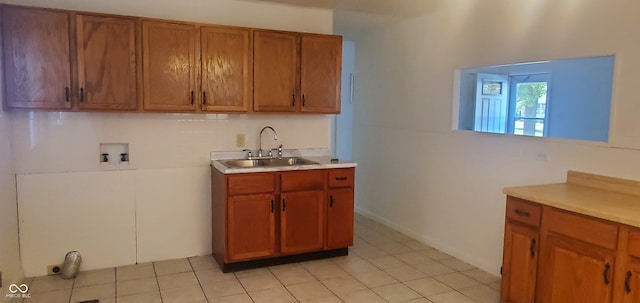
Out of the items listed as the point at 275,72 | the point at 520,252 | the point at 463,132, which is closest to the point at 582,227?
the point at 520,252

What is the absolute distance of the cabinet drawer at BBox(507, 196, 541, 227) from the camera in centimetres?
267

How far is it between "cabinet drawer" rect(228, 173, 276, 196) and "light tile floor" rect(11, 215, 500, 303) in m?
0.71

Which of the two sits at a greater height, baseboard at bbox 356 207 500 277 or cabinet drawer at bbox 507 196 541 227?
cabinet drawer at bbox 507 196 541 227

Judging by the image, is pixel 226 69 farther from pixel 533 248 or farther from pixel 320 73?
pixel 533 248

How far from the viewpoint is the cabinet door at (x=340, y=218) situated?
157 inches

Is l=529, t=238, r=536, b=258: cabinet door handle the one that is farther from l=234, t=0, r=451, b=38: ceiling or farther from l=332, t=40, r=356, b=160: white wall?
l=332, t=40, r=356, b=160: white wall

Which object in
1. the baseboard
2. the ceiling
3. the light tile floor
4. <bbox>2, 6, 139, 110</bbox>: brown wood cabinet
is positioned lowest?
the light tile floor

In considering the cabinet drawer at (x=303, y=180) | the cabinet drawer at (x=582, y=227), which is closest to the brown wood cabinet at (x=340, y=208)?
the cabinet drawer at (x=303, y=180)

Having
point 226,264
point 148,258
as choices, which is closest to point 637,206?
point 226,264

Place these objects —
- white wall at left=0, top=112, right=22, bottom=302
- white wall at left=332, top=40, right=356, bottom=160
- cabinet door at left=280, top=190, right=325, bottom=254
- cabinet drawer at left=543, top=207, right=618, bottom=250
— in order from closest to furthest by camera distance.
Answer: cabinet drawer at left=543, top=207, right=618, bottom=250 → white wall at left=0, top=112, right=22, bottom=302 → cabinet door at left=280, top=190, right=325, bottom=254 → white wall at left=332, top=40, right=356, bottom=160

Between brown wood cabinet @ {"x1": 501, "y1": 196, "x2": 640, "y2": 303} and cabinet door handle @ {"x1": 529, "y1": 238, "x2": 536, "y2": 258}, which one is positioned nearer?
brown wood cabinet @ {"x1": 501, "y1": 196, "x2": 640, "y2": 303}

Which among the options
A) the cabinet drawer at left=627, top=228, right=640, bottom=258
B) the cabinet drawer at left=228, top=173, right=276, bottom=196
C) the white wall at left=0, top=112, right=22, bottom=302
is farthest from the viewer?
the cabinet drawer at left=228, top=173, right=276, bottom=196

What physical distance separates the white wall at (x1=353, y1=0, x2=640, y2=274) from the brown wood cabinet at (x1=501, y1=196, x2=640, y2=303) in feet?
2.17

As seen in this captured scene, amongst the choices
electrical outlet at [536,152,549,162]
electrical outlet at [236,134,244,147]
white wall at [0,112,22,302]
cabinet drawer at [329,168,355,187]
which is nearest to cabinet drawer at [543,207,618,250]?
electrical outlet at [536,152,549,162]
